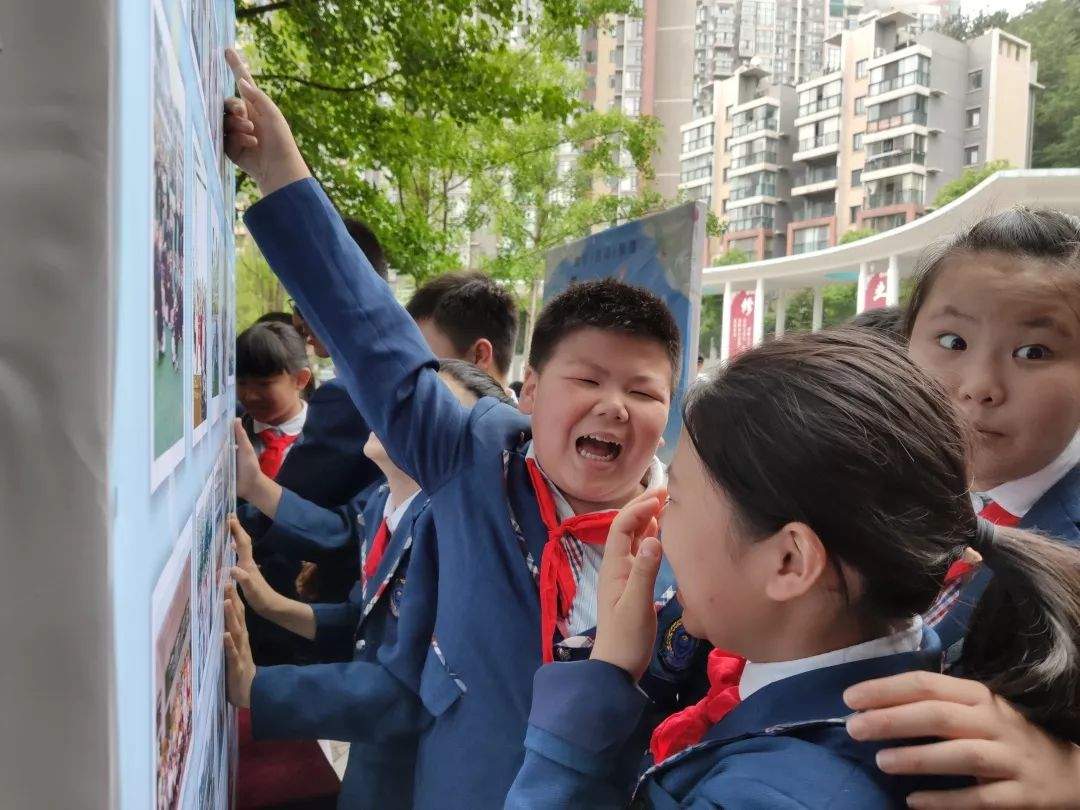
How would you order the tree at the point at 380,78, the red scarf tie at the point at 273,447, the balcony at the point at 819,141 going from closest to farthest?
1. the red scarf tie at the point at 273,447
2. the tree at the point at 380,78
3. the balcony at the point at 819,141

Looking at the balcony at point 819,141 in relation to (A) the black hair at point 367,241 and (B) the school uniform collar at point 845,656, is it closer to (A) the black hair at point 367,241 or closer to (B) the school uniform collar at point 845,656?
(A) the black hair at point 367,241

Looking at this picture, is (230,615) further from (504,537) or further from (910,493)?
(910,493)

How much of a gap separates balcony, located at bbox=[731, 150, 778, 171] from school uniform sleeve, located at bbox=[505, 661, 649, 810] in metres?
38.3

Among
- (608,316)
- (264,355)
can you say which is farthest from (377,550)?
(264,355)

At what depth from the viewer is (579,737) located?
3.20ft

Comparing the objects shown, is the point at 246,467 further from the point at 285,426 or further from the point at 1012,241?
the point at 1012,241

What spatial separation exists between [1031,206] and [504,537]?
3.20 ft

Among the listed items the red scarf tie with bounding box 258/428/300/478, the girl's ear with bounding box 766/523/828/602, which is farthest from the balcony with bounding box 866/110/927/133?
the girl's ear with bounding box 766/523/828/602

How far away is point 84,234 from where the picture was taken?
332 mm

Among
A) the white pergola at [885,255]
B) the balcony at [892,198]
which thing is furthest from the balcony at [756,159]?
the white pergola at [885,255]

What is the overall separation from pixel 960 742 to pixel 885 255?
56.5ft

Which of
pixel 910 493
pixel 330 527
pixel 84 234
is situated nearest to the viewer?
pixel 84 234

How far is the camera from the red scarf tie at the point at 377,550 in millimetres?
1831

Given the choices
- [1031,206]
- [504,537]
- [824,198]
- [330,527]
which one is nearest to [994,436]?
[1031,206]
